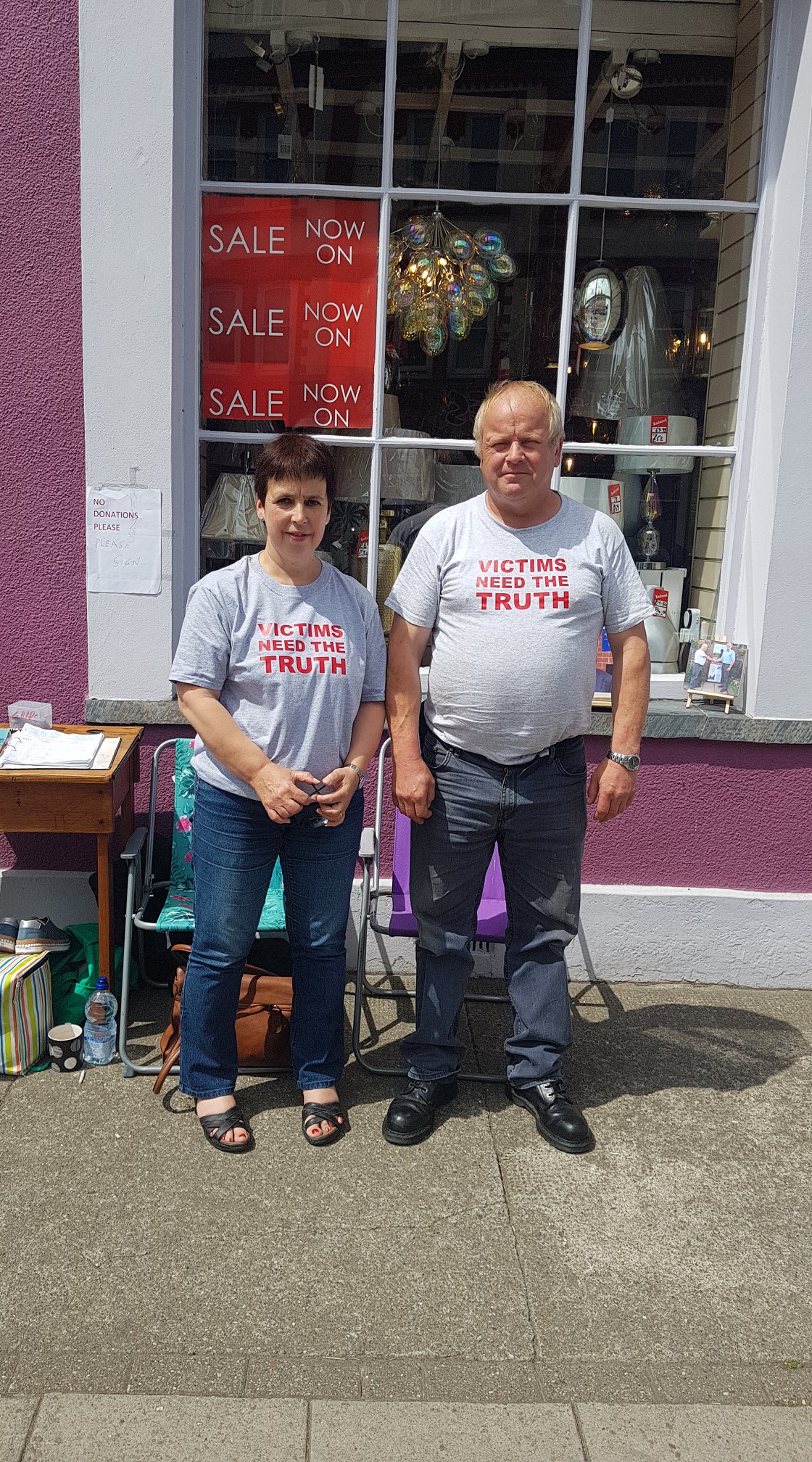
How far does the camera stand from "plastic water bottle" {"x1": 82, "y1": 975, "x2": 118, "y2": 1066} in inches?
137

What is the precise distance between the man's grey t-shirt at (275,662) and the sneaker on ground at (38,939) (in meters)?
1.10

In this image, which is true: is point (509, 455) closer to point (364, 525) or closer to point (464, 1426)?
point (364, 525)

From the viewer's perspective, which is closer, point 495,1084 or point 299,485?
point 299,485

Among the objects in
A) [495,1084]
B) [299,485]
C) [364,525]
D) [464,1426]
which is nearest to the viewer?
[464,1426]

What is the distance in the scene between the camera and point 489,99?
4105mm

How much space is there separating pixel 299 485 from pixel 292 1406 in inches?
80.9

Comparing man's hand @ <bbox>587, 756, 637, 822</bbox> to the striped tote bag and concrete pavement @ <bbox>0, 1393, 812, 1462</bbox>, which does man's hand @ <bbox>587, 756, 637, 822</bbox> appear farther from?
the striped tote bag

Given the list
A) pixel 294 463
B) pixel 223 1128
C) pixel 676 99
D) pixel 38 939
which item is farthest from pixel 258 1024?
pixel 676 99

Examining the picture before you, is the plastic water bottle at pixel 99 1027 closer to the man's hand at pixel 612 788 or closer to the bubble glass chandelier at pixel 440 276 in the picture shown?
the man's hand at pixel 612 788

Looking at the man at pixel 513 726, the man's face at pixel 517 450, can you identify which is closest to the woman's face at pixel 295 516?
the man at pixel 513 726

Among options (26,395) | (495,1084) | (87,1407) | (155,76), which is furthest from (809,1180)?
(155,76)

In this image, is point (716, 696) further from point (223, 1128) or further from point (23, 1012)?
point (23, 1012)

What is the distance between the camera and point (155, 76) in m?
3.65

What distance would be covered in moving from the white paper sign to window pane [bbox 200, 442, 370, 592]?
0.92ft
